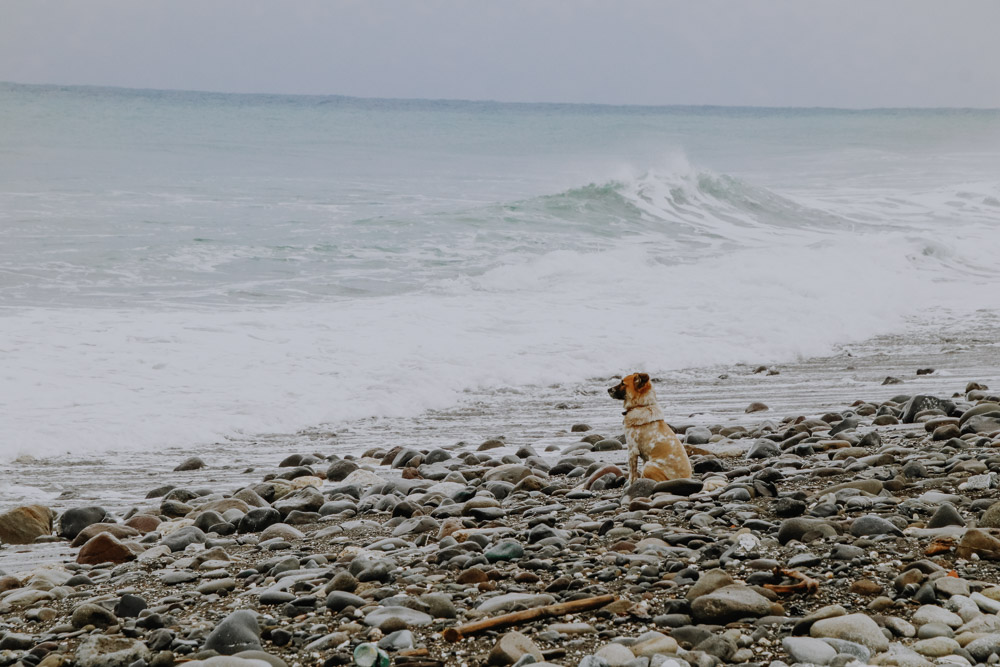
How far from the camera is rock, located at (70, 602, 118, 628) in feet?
11.0

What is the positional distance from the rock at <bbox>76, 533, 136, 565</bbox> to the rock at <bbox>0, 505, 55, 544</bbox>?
792 mm

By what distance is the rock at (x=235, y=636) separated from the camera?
2.99 metres

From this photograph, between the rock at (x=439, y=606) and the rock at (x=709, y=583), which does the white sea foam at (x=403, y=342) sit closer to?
the rock at (x=439, y=606)

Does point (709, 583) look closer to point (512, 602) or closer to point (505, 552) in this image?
point (512, 602)

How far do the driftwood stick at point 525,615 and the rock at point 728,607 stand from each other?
0.32 m

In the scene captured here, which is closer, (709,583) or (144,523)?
(709,583)

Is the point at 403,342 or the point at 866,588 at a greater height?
the point at 403,342

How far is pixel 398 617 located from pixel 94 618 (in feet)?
3.85

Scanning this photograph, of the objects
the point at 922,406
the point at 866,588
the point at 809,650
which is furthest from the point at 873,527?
the point at 922,406

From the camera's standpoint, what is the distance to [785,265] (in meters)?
15.3

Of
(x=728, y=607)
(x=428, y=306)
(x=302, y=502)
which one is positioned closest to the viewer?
(x=728, y=607)

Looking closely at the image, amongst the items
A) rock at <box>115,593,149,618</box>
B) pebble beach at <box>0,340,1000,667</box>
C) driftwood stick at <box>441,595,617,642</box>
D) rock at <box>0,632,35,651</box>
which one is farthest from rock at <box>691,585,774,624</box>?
rock at <box>0,632,35,651</box>

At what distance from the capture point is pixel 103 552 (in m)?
4.54

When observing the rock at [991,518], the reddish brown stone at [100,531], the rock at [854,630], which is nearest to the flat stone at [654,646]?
the rock at [854,630]
